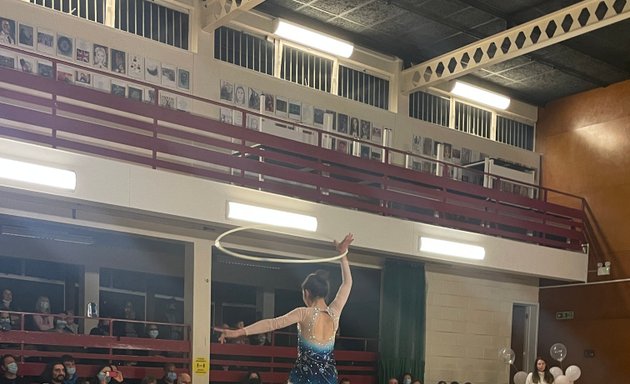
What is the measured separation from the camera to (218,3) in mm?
13656

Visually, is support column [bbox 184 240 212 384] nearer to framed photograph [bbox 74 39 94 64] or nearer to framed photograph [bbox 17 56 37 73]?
framed photograph [bbox 74 39 94 64]

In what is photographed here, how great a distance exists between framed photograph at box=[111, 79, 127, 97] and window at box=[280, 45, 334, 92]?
10.4 ft

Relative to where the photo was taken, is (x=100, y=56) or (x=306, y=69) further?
(x=306, y=69)

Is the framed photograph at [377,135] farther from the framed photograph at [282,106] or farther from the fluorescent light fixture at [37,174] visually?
the fluorescent light fixture at [37,174]

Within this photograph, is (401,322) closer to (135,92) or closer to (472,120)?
(472,120)

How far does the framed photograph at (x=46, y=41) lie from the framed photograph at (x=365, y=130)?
6112 mm

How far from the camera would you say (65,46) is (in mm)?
12547

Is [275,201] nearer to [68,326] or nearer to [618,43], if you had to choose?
[68,326]

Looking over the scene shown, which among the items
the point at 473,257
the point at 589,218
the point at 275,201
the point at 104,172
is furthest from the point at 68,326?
the point at 589,218

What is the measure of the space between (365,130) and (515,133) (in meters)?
4.62

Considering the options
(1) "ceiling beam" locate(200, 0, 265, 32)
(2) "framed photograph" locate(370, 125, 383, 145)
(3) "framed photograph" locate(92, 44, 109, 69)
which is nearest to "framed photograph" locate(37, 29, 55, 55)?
(3) "framed photograph" locate(92, 44, 109, 69)

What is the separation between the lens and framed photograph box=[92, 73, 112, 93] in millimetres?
12828

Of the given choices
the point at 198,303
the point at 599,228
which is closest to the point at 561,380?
the point at 599,228

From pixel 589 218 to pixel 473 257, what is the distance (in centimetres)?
373
